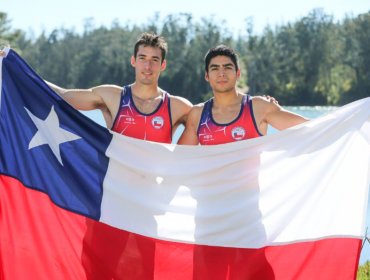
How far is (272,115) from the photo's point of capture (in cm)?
520

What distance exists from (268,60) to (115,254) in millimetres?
69405

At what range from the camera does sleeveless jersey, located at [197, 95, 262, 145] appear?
5168 mm

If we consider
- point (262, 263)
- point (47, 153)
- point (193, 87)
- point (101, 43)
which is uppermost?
point (101, 43)

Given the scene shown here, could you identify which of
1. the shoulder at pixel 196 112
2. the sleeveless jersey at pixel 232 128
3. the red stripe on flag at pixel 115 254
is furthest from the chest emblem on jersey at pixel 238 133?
the red stripe on flag at pixel 115 254

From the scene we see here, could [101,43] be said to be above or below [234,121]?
above

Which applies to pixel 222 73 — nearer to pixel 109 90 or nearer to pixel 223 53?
pixel 223 53

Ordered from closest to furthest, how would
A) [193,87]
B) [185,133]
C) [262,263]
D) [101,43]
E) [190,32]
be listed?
[262,263] → [185,133] → [193,87] → [190,32] → [101,43]

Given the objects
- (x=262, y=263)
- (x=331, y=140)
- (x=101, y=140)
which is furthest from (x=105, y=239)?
(x=331, y=140)

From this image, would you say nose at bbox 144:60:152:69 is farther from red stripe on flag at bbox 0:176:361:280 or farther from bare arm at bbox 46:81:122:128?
red stripe on flag at bbox 0:176:361:280

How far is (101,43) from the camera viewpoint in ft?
275

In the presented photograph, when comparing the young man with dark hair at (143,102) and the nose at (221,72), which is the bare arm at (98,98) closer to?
the young man with dark hair at (143,102)

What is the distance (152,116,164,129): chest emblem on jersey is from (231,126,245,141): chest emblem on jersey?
589mm

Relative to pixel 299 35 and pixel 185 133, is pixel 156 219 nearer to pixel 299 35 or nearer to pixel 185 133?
pixel 185 133

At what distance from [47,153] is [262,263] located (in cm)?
184
